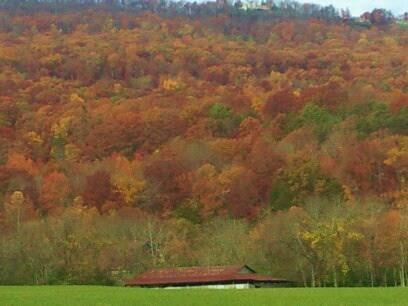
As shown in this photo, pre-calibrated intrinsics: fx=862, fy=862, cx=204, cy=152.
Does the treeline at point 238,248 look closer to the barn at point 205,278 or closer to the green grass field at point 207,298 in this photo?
the barn at point 205,278

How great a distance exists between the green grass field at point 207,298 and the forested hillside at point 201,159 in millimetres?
21999

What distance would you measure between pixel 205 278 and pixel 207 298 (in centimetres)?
2110

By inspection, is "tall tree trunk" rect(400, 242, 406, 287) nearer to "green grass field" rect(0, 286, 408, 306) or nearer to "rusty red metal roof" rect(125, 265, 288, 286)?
"rusty red metal roof" rect(125, 265, 288, 286)

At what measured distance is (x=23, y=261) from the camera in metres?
77.1

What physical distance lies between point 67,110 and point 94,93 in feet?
55.7

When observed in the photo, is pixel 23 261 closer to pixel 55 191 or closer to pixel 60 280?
pixel 60 280

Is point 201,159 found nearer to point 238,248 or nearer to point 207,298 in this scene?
point 238,248

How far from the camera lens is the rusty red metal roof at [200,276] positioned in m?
65.8

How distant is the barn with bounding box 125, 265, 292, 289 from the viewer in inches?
2586

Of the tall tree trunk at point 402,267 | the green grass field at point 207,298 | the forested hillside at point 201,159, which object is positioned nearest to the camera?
the green grass field at point 207,298

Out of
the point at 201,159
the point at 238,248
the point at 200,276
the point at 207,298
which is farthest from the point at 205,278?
the point at 201,159

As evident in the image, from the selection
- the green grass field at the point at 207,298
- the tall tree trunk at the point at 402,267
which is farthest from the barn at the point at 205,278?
the green grass field at the point at 207,298

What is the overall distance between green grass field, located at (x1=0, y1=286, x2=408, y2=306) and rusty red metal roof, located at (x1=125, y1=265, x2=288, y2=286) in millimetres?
15798

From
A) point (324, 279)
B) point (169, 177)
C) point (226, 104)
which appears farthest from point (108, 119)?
point (324, 279)
